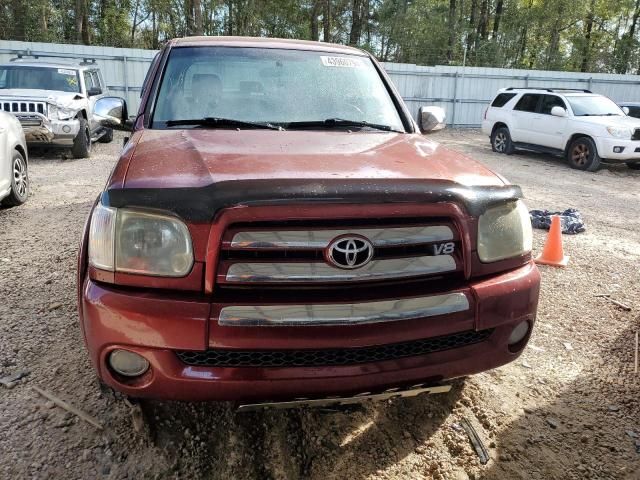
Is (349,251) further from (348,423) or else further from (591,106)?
(591,106)

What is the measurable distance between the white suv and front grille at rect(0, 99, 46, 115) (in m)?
10.4

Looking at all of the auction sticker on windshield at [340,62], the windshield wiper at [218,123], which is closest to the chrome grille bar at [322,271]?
the windshield wiper at [218,123]

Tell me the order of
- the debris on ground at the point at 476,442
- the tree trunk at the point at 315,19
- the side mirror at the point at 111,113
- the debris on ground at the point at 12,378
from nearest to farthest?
the debris on ground at the point at 476,442
the debris on ground at the point at 12,378
the side mirror at the point at 111,113
the tree trunk at the point at 315,19

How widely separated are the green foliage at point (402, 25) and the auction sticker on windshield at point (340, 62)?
2604cm

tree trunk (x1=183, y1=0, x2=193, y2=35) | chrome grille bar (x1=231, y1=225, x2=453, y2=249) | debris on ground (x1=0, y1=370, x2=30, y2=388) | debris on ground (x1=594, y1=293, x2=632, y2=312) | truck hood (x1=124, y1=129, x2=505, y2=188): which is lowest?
debris on ground (x1=0, y1=370, x2=30, y2=388)

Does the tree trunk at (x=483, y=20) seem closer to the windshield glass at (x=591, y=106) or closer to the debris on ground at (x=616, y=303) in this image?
the windshield glass at (x=591, y=106)

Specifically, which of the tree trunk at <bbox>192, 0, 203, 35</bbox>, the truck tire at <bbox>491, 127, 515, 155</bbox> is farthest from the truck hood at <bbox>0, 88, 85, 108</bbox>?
the truck tire at <bbox>491, 127, 515, 155</bbox>

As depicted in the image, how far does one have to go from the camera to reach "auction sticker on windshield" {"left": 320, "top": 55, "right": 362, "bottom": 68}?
348 centimetres

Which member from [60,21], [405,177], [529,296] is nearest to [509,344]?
[529,296]

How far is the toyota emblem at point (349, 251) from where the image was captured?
1.85 metres

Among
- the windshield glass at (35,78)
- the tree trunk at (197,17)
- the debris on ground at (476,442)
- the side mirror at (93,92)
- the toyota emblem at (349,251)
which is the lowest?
the debris on ground at (476,442)

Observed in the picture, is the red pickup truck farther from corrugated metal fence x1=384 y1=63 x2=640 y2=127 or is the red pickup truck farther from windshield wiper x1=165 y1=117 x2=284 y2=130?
corrugated metal fence x1=384 y1=63 x2=640 y2=127

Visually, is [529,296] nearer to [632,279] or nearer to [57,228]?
[632,279]

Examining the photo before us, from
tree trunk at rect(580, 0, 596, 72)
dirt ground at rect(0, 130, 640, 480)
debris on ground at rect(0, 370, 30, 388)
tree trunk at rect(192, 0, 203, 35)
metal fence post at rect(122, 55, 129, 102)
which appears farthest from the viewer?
tree trunk at rect(580, 0, 596, 72)
